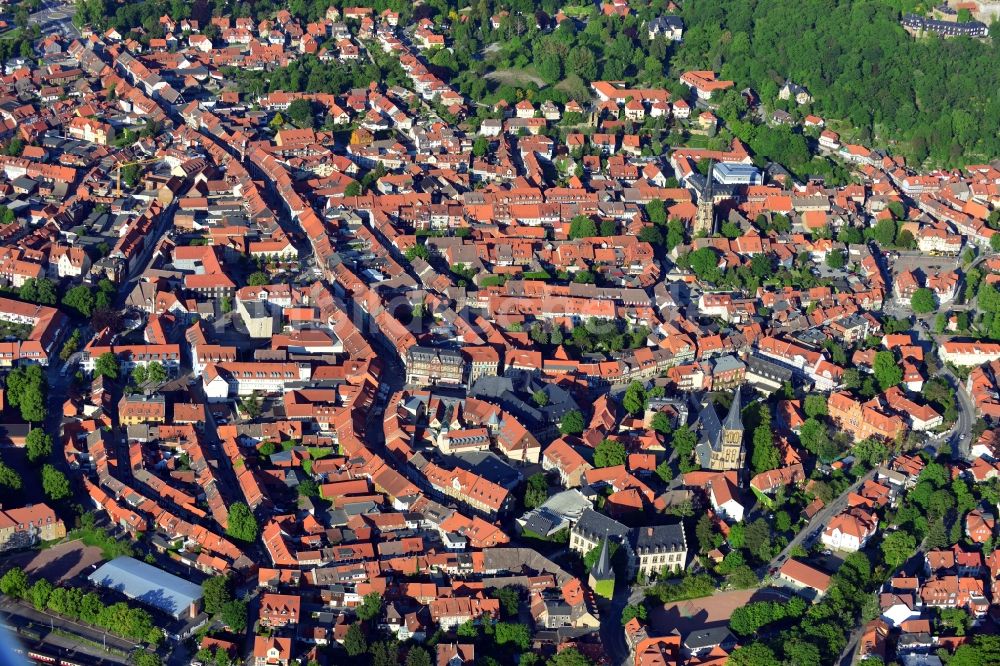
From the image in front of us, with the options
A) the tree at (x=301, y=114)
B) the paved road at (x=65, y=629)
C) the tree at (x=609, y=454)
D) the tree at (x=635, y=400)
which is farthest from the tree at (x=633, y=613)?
the tree at (x=301, y=114)

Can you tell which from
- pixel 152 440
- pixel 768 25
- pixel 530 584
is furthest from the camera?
pixel 768 25

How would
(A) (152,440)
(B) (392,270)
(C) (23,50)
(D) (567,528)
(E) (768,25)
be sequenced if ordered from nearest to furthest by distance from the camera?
(D) (567,528), (A) (152,440), (B) (392,270), (C) (23,50), (E) (768,25)

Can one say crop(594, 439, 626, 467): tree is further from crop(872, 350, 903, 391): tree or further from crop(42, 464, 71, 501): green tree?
crop(42, 464, 71, 501): green tree

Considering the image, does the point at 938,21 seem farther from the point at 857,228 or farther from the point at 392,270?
the point at 392,270

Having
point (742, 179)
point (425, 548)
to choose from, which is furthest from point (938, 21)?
point (425, 548)

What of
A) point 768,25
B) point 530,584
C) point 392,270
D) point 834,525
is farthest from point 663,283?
point 768,25

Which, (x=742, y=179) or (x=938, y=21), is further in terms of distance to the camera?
(x=938, y=21)
